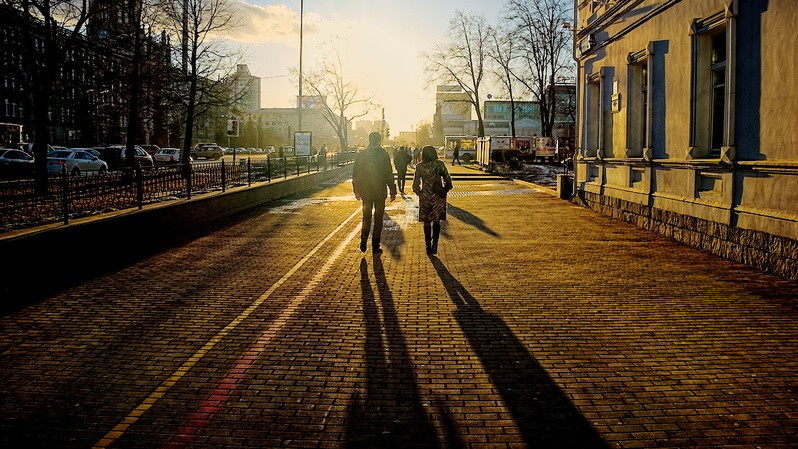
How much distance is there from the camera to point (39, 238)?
30.3ft

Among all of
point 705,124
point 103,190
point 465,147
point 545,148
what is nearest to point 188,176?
point 103,190

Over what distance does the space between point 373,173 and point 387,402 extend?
23.7 ft

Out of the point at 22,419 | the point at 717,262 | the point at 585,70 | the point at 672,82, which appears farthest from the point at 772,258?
the point at 585,70

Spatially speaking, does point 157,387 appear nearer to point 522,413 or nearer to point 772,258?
point 522,413

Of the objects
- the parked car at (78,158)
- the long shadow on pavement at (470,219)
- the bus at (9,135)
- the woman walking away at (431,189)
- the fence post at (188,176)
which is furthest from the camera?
the bus at (9,135)

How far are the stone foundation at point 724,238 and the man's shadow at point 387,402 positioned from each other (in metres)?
5.52

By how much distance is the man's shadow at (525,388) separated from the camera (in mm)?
4113

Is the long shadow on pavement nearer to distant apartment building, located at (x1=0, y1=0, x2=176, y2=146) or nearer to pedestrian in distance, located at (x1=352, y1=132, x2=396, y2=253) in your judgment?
pedestrian in distance, located at (x1=352, y1=132, x2=396, y2=253)

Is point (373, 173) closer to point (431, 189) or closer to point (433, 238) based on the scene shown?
point (431, 189)

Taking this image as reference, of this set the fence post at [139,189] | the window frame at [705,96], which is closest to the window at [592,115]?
the window frame at [705,96]

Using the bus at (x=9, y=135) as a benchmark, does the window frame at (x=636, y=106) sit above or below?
below

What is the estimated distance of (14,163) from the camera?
33.7m

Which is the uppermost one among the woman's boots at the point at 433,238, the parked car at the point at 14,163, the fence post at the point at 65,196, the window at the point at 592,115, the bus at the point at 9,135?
the bus at the point at 9,135

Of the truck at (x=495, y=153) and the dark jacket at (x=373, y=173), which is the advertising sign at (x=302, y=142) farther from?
the dark jacket at (x=373, y=173)
